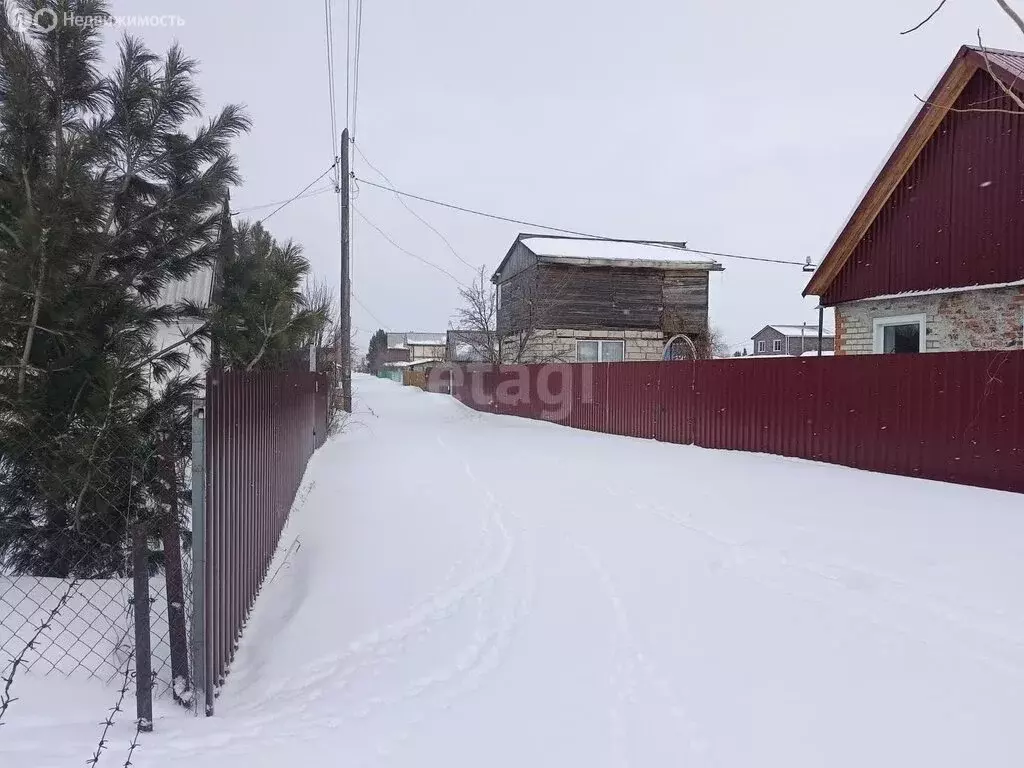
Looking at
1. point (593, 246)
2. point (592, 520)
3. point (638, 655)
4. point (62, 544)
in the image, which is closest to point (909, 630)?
point (638, 655)

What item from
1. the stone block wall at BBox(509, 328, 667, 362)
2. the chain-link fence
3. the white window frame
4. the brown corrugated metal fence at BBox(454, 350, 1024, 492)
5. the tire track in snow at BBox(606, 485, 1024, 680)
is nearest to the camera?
the chain-link fence

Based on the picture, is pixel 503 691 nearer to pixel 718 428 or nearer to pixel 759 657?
pixel 759 657

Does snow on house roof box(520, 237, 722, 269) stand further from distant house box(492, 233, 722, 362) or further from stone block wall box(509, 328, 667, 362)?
stone block wall box(509, 328, 667, 362)

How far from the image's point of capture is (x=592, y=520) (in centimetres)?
648

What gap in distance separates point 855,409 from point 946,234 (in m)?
4.41

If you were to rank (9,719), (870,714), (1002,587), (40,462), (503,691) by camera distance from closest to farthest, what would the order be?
(9,719) → (870,714) → (503,691) → (40,462) → (1002,587)

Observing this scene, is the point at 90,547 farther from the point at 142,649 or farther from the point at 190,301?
the point at 190,301

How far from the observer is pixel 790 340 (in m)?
64.0

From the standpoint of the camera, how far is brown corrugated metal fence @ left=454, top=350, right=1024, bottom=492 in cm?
684

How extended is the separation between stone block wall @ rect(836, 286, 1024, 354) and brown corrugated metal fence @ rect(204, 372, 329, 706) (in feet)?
30.8

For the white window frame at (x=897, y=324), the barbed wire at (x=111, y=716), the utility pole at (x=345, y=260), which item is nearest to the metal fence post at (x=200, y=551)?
the barbed wire at (x=111, y=716)

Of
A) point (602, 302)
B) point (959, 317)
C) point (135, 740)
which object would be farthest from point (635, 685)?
point (602, 302)

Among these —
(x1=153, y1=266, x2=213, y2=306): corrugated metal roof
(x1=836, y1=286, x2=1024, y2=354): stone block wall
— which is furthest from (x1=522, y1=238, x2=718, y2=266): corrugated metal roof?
(x1=153, y1=266, x2=213, y2=306): corrugated metal roof

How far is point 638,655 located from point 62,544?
10.9ft
